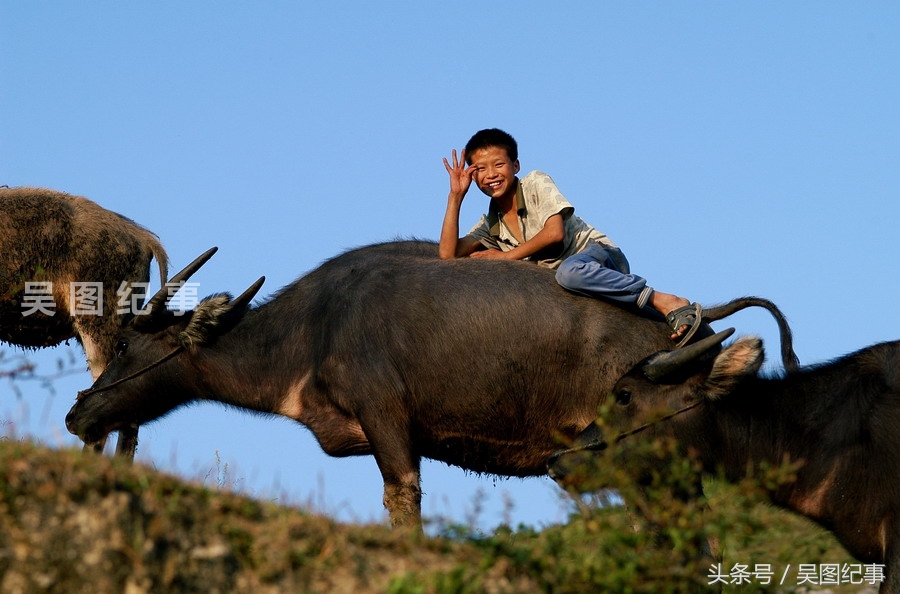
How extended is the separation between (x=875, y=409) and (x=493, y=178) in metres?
3.26

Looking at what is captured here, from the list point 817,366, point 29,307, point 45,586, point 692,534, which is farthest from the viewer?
point 29,307

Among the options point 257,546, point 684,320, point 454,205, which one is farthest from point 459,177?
point 257,546

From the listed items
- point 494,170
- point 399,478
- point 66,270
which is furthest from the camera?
point 66,270

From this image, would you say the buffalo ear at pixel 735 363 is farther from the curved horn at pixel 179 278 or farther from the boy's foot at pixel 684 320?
the curved horn at pixel 179 278

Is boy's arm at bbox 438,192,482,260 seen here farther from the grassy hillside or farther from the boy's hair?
the grassy hillside

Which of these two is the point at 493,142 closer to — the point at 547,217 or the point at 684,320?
the point at 547,217

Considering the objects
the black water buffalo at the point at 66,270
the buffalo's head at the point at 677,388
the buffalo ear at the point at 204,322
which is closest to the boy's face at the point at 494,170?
the buffalo's head at the point at 677,388

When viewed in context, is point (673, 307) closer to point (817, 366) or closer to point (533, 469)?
point (817, 366)

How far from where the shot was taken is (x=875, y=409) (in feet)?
24.8

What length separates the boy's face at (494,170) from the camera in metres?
9.08

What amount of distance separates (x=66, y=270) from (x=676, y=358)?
25.1 ft

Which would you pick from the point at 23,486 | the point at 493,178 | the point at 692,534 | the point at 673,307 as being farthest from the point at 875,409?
the point at 23,486

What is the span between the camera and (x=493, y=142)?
916cm

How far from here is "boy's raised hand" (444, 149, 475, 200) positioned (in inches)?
359
